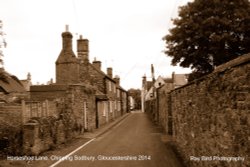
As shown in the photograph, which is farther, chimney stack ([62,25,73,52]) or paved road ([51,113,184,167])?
chimney stack ([62,25,73,52])

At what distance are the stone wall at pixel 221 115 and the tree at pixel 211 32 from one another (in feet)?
55.7

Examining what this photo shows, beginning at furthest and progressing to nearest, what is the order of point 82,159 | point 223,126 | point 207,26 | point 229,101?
1. point 207,26
2. point 82,159
3. point 223,126
4. point 229,101

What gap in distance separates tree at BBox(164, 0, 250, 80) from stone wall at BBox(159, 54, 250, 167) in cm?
1698

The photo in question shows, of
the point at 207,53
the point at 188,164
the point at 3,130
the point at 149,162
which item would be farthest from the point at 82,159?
the point at 207,53

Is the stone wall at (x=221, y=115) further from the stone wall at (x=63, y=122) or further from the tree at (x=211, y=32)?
the tree at (x=211, y=32)

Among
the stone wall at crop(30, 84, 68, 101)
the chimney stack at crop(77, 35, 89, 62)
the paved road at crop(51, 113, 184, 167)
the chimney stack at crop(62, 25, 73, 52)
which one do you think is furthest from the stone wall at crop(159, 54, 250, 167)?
the chimney stack at crop(77, 35, 89, 62)

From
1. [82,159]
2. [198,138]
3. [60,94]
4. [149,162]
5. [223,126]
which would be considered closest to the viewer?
[223,126]

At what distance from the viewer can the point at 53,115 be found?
15234 mm

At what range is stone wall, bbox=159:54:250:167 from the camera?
4.37 m

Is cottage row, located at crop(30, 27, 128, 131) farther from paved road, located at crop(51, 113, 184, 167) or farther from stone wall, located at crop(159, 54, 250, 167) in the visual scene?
stone wall, located at crop(159, 54, 250, 167)

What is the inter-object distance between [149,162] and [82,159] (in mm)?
2820

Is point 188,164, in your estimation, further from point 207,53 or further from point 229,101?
point 207,53

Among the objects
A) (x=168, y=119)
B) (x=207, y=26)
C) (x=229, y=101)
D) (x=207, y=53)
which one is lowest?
(x=168, y=119)

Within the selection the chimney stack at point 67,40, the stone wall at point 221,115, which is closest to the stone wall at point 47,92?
the chimney stack at point 67,40
